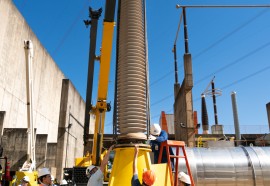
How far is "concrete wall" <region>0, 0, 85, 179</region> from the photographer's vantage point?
725 inches

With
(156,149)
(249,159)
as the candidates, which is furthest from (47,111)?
(156,149)

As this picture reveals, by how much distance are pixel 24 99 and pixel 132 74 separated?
2024 centimetres

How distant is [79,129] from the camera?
32438 mm

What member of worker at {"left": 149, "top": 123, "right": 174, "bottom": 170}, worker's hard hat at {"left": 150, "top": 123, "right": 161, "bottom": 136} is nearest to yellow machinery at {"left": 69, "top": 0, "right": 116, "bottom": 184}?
worker at {"left": 149, "top": 123, "right": 174, "bottom": 170}

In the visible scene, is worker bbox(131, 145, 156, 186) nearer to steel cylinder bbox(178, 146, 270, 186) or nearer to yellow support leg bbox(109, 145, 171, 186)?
yellow support leg bbox(109, 145, 171, 186)

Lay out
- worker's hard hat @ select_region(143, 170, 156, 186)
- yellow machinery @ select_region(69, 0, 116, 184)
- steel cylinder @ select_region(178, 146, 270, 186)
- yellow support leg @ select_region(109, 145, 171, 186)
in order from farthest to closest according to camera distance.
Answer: yellow machinery @ select_region(69, 0, 116, 184) < steel cylinder @ select_region(178, 146, 270, 186) < yellow support leg @ select_region(109, 145, 171, 186) < worker's hard hat @ select_region(143, 170, 156, 186)

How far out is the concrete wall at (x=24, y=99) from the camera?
18.4 metres

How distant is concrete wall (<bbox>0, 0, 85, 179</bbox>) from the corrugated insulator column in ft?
44.8

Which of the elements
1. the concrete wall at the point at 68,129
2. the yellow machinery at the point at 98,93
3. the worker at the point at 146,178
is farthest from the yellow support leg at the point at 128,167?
the concrete wall at the point at 68,129

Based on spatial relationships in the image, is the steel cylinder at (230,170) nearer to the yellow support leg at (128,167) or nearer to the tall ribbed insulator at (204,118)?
the yellow support leg at (128,167)

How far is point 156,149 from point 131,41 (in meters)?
2.41

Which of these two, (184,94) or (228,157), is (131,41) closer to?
(228,157)

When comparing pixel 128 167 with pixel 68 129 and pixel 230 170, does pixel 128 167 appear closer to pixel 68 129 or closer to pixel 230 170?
pixel 230 170

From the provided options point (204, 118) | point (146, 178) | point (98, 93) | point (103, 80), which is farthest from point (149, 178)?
point (204, 118)
